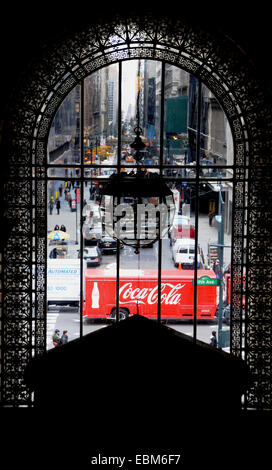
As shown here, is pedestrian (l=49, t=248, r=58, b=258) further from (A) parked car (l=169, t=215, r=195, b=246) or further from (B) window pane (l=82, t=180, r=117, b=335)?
(A) parked car (l=169, t=215, r=195, b=246)

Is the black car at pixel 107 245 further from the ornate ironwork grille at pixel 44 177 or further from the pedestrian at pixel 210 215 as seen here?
Result: the ornate ironwork grille at pixel 44 177

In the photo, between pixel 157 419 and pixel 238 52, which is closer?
pixel 157 419

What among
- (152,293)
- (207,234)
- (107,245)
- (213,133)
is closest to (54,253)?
(107,245)

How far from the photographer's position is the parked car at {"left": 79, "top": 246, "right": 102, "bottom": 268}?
36.3ft

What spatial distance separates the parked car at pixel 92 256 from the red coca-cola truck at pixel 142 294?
39 cm

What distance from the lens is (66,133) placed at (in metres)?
8.71

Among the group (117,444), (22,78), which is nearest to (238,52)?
(22,78)

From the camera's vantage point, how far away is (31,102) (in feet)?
25.9

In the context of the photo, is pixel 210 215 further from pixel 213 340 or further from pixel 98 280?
pixel 98 280

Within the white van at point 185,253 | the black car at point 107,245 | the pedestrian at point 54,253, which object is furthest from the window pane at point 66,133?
the pedestrian at point 54,253

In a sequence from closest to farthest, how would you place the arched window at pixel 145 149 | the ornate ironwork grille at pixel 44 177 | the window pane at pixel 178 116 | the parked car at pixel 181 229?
the ornate ironwork grille at pixel 44 177, the arched window at pixel 145 149, the window pane at pixel 178 116, the parked car at pixel 181 229

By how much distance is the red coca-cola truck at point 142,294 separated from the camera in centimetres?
1220

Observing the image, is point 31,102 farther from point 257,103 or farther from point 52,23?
point 257,103

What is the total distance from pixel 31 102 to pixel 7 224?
2.08 metres
